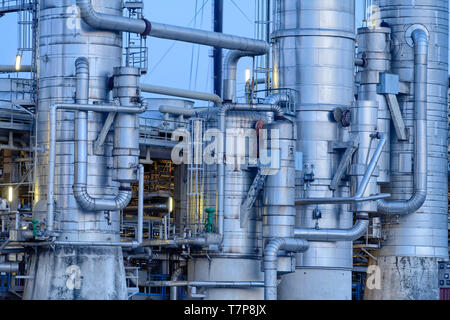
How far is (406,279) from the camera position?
68.1m

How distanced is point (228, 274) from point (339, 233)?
18.3 feet

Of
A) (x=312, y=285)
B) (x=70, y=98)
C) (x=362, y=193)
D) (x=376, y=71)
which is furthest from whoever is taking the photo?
(x=376, y=71)

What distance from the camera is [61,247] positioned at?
180 ft

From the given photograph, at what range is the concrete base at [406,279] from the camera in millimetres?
68062

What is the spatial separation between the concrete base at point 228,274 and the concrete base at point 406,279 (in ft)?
32.0

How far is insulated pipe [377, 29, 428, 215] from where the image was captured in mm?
66688

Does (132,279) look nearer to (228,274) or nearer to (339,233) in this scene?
(228,274)

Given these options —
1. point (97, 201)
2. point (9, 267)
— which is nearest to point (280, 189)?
point (97, 201)

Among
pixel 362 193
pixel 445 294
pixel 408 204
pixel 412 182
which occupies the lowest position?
pixel 445 294

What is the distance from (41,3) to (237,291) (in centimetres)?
1419
